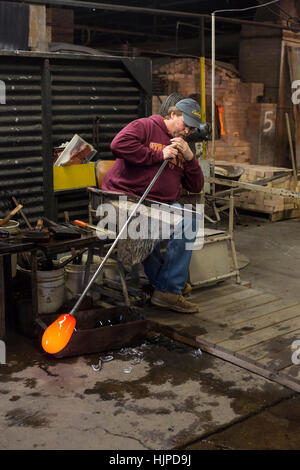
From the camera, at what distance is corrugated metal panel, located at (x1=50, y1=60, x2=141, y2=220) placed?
5852 millimetres

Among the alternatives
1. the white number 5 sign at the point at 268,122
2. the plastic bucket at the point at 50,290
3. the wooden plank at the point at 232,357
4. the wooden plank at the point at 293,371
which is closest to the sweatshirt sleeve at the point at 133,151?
the plastic bucket at the point at 50,290

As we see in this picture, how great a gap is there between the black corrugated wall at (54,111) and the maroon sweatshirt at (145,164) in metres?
0.85

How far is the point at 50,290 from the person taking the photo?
480 centimetres

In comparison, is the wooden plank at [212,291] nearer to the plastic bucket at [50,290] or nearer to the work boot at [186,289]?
the work boot at [186,289]

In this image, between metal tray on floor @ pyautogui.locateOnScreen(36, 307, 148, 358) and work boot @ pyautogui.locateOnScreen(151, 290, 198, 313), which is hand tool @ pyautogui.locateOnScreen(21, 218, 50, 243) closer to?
metal tray on floor @ pyautogui.locateOnScreen(36, 307, 148, 358)

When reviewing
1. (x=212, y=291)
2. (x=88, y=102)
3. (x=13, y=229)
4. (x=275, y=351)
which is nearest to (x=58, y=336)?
(x=13, y=229)

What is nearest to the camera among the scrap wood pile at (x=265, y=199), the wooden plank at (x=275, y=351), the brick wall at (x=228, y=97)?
the wooden plank at (x=275, y=351)

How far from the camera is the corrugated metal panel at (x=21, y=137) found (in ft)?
17.9

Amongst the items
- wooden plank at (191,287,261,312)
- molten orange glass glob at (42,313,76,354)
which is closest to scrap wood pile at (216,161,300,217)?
wooden plank at (191,287,261,312)

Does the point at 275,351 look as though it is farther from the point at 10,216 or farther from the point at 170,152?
the point at 10,216

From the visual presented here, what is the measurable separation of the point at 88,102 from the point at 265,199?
4207mm

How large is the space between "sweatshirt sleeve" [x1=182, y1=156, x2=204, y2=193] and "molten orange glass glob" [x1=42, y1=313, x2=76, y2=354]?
73.9 inches
